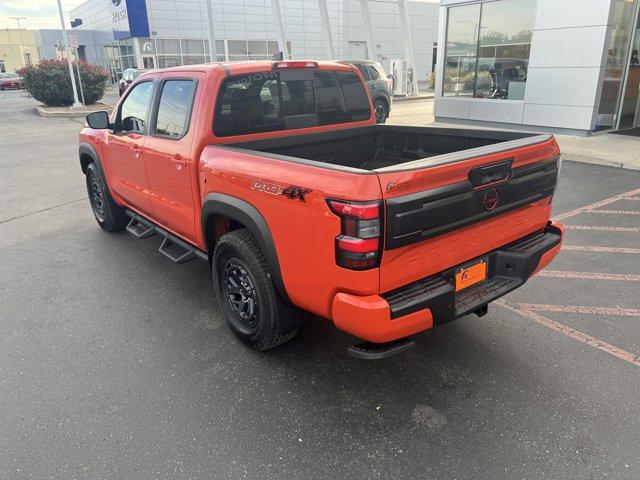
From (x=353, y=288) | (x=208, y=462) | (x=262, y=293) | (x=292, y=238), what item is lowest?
(x=208, y=462)

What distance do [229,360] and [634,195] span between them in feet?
21.5

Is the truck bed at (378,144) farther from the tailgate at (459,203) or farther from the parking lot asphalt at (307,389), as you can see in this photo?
the parking lot asphalt at (307,389)

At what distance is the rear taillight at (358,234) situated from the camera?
7.62 feet

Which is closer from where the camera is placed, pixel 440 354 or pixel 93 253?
pixel 440 354

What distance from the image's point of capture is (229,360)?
337 centimetres

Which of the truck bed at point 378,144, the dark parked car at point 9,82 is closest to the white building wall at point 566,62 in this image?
the truck bed at point 378,144

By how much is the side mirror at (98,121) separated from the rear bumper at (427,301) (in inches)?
136

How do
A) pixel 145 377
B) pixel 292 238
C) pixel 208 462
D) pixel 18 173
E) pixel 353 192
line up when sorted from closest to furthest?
pixel 353 192 < pixel 208 462 < pixel 292 238 < pixel 145 377 < pixel 18 173

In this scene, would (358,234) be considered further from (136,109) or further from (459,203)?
(136,109)

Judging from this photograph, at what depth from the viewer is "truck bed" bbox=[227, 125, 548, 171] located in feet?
12.5

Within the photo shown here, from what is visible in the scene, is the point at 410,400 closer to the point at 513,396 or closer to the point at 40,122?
the point at 513,396

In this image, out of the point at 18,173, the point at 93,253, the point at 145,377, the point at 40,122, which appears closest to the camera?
the point at 145,377

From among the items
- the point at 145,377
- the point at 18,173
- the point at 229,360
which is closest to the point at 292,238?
the point at 229,360

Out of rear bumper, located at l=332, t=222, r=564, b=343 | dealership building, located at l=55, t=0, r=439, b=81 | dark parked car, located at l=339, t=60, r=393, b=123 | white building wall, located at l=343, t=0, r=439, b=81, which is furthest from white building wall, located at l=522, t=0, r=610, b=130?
white building wall, located at l=343, t=0, r=439, b=81
